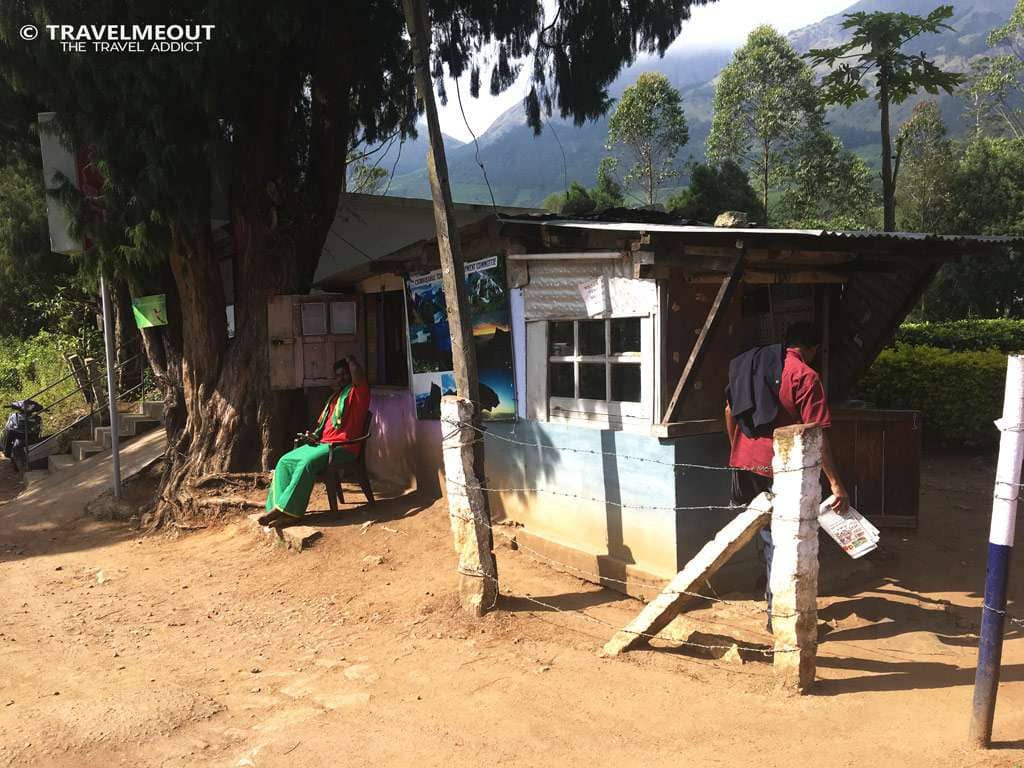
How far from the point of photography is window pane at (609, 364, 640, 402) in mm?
5949

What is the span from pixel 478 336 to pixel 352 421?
182cm

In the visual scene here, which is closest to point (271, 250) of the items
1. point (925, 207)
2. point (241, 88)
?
point (241, 88)

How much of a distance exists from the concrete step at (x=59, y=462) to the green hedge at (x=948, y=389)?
11906mm

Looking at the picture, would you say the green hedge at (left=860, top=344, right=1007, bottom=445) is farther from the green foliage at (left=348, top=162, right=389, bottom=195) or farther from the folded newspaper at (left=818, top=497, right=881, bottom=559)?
the green foliage at (left=348, top=162, right=389, bottom=195)

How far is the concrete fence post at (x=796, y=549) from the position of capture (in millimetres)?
3859

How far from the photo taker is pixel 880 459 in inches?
255

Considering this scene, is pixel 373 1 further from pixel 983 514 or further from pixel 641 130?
pixel 641 130

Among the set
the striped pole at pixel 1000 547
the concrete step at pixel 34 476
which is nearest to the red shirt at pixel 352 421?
the striped pole at pixel 1000 547

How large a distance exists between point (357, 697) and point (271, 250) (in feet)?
20.1

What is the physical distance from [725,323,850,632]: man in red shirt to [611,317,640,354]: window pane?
3.41 feet

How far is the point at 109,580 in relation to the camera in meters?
7.29

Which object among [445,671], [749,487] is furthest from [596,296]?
[445,671]

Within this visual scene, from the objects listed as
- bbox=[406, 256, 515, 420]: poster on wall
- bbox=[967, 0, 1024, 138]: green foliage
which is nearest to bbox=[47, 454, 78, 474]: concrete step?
bbox=[406, 256, 515, 420]: poster on wall

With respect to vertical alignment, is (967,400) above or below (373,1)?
below
